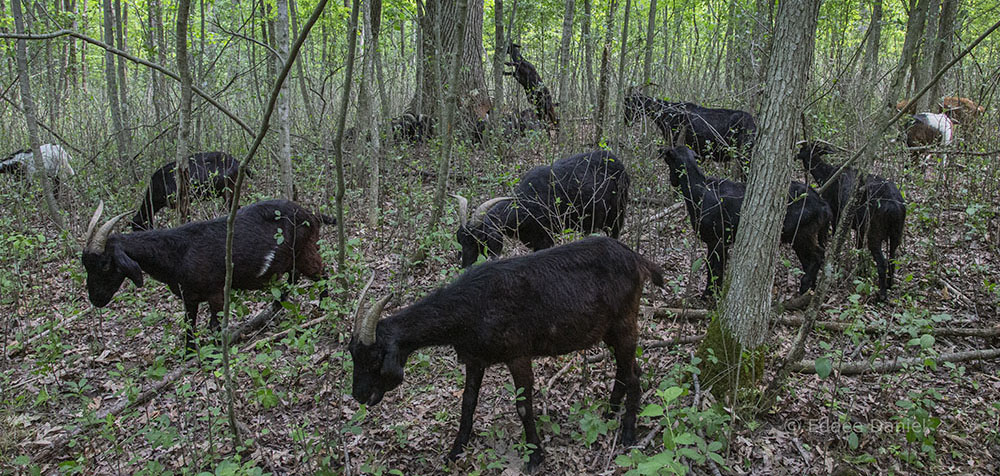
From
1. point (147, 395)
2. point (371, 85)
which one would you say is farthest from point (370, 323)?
point (371, 85)

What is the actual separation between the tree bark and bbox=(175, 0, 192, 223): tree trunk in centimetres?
498

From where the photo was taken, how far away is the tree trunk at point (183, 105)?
554cm

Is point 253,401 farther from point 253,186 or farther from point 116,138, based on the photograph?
point 116,138

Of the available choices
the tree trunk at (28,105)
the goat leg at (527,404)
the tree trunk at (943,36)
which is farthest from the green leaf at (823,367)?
the tree trunk at (28,105)

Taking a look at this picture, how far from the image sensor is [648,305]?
598 cm

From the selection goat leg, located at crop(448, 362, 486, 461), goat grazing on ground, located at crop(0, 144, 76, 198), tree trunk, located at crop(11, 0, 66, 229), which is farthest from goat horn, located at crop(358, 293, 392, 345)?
goat grazing on ground, located at crop(0, 144, 76, 198)

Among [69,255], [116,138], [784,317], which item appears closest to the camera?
[784,317]

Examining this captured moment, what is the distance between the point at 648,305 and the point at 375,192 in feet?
14.3

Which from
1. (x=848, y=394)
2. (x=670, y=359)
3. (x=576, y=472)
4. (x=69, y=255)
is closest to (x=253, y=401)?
(x=576, y=472)

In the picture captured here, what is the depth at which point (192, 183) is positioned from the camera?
8500 mm

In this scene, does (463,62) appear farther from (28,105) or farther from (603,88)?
(28,105)

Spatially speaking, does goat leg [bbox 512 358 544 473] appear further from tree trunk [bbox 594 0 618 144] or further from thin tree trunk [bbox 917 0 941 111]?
thin tree trunk [bbox 917 0 941 111]

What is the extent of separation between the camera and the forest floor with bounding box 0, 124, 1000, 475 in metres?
4.00

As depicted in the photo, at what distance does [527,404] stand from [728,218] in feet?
11.0
